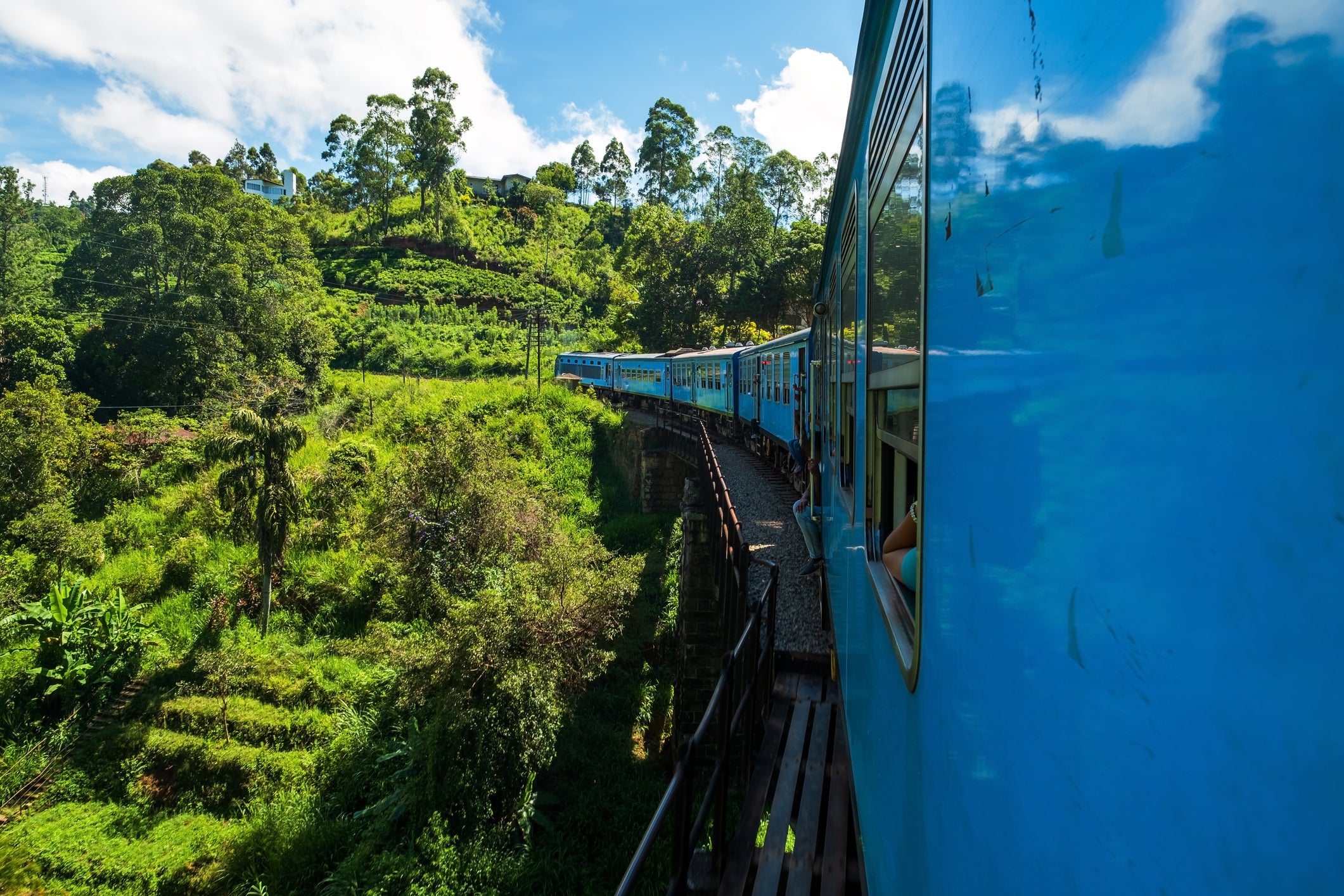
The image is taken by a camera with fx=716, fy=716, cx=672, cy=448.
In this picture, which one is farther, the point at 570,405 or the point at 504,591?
the point at 570,405

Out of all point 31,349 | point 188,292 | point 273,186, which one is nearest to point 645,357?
point 188,292

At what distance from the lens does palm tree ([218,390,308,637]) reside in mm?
16969

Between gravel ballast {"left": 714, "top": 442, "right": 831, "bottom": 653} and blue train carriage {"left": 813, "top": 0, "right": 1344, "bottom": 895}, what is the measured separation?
18.5 ft

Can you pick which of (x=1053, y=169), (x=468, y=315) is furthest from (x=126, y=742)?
(x=468, y=315)

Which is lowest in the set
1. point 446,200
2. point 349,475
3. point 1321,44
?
point 349,475

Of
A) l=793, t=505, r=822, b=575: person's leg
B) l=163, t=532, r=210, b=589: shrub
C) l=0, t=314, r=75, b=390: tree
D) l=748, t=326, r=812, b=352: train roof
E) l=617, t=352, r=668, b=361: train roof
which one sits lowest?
l=163, t=532, r=210, b=589: shrub

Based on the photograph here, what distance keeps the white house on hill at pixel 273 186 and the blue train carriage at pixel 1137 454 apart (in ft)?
318

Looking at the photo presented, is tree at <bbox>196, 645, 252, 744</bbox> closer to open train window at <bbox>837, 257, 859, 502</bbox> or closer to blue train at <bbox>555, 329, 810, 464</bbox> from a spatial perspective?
blue train at <bbox>555, 329, 810, 464</bbox>

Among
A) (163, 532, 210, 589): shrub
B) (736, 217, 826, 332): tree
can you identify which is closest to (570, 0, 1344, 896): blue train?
(163, 532, 210, 589): shrub

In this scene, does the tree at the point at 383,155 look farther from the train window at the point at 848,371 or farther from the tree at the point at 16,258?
the train window at the point at 848,371

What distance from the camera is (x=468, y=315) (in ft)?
176

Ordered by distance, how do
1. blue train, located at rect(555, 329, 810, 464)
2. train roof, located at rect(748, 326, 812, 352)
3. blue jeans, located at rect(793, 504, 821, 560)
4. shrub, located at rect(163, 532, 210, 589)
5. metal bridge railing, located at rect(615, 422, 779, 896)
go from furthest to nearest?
shrub, located at rect(163, 532, 210, 589)
blue train, located at rect(555, 329, 810, 464)
train roof, located at rect(748, 326, 812, 352)
blue jeans, located at rect(793, 504, 821, 560)
metal bridge railing, located at rect(615, 422, 779, 896)

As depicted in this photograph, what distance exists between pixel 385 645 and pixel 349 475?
31.0 feet

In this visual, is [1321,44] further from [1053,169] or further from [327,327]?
[327,327]
